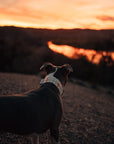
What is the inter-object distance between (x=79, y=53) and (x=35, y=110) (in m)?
16.9

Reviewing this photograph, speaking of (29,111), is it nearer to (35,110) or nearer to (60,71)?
(35,110)

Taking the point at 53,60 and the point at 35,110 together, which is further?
the point at 53,60

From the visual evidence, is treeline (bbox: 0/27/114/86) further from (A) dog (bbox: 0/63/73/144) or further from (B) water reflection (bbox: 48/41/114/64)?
(A) dog (bbox: 0/63/73/144)

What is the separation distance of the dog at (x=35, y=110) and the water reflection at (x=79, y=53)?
1481 cm

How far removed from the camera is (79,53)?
761 inches

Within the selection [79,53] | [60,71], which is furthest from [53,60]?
[60,71]

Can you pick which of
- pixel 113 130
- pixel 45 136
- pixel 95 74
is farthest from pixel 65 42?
pixel 45 136

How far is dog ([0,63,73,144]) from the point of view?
2.61 m

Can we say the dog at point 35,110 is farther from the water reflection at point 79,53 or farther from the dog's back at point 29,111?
the water reflection at point 79,53

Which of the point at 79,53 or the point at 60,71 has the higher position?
the point at 60,71

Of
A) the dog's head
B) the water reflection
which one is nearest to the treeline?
the water reflection

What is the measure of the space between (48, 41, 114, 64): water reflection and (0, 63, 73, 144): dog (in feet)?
48.6

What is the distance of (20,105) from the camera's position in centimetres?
272

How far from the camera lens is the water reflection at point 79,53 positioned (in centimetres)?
1784
